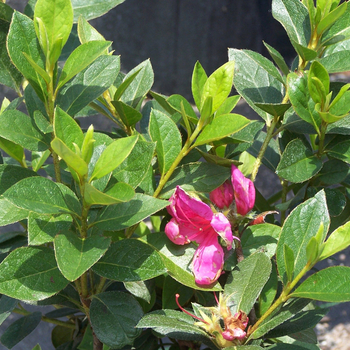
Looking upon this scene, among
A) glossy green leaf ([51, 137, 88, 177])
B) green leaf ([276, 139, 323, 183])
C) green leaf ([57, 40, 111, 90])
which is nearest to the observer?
glossy green leaf ([51, 137, 88, 177])

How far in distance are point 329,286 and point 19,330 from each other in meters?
0.55

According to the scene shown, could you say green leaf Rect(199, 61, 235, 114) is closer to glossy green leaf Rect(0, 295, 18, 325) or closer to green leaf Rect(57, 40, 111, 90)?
green leaf Rect(57, 40, 111, 90)

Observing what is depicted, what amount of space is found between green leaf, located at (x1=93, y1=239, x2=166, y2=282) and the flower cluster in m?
0.05

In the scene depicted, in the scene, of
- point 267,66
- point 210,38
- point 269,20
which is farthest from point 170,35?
point 267,66

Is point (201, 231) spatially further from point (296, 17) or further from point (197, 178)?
point (296, 17)

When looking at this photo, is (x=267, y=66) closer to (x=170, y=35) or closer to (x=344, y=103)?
(x=344, y=103)

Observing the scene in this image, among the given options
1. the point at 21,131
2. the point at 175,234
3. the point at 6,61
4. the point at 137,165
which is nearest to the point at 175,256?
the point at 175,234

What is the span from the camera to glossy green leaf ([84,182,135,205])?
0.45 meters

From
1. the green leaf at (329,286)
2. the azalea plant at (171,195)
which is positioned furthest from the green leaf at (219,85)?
the green leaf at (329,286)

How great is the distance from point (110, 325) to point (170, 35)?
1.84 meters

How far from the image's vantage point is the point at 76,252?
50cm

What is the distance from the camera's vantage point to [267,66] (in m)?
0.67

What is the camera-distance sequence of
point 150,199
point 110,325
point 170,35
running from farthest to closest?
1. point 170,35
2. point 110,325
3. point 150,199

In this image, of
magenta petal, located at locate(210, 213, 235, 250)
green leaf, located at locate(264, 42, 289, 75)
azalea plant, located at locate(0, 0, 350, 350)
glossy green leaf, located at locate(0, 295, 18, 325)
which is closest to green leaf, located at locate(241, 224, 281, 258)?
azalea plant, located at locate(0, 0, 350, 350)
